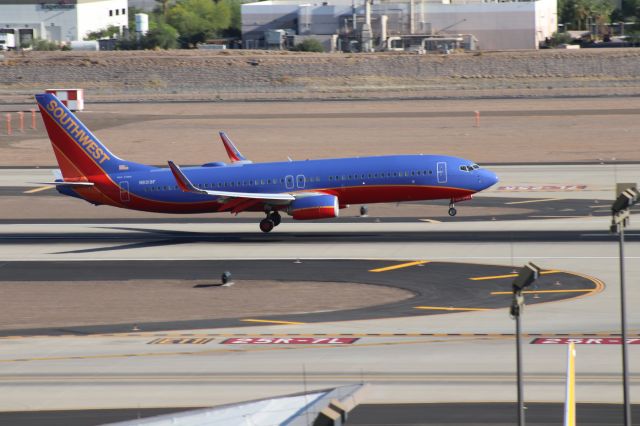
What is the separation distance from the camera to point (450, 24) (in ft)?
652

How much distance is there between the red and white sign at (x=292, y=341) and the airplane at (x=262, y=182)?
20.0 meters

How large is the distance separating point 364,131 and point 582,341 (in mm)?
74237

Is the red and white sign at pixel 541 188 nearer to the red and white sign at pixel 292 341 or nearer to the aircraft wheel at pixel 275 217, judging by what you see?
the aircraft wheel at pixel 275 217

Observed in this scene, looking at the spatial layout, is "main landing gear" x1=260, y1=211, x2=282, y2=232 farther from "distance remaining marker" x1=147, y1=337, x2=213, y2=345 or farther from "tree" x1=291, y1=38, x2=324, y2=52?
"tree" x1=291, y1=38, x2=324, y2=52

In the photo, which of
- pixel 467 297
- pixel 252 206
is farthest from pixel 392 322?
pixel 252 206

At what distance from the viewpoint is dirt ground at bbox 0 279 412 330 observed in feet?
153

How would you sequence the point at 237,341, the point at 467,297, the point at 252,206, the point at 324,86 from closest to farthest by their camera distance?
the point at 237,341
the point at 467,297
the point at 252,206
the point at 324,86

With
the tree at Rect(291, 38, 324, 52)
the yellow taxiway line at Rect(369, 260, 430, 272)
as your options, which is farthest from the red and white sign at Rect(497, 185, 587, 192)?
the tree at Rect(291, 38, 324, 52)

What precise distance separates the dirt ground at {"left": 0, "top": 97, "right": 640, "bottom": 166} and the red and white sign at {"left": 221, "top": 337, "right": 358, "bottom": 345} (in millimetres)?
53481

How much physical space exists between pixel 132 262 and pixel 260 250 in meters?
6.68

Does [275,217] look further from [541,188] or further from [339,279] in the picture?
[541,188]

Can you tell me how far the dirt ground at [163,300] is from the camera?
4675cm

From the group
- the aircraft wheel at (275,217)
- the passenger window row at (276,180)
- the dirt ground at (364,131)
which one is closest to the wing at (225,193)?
the passenger window row at (276,180)

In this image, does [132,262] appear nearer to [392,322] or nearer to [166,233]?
[166,233]
